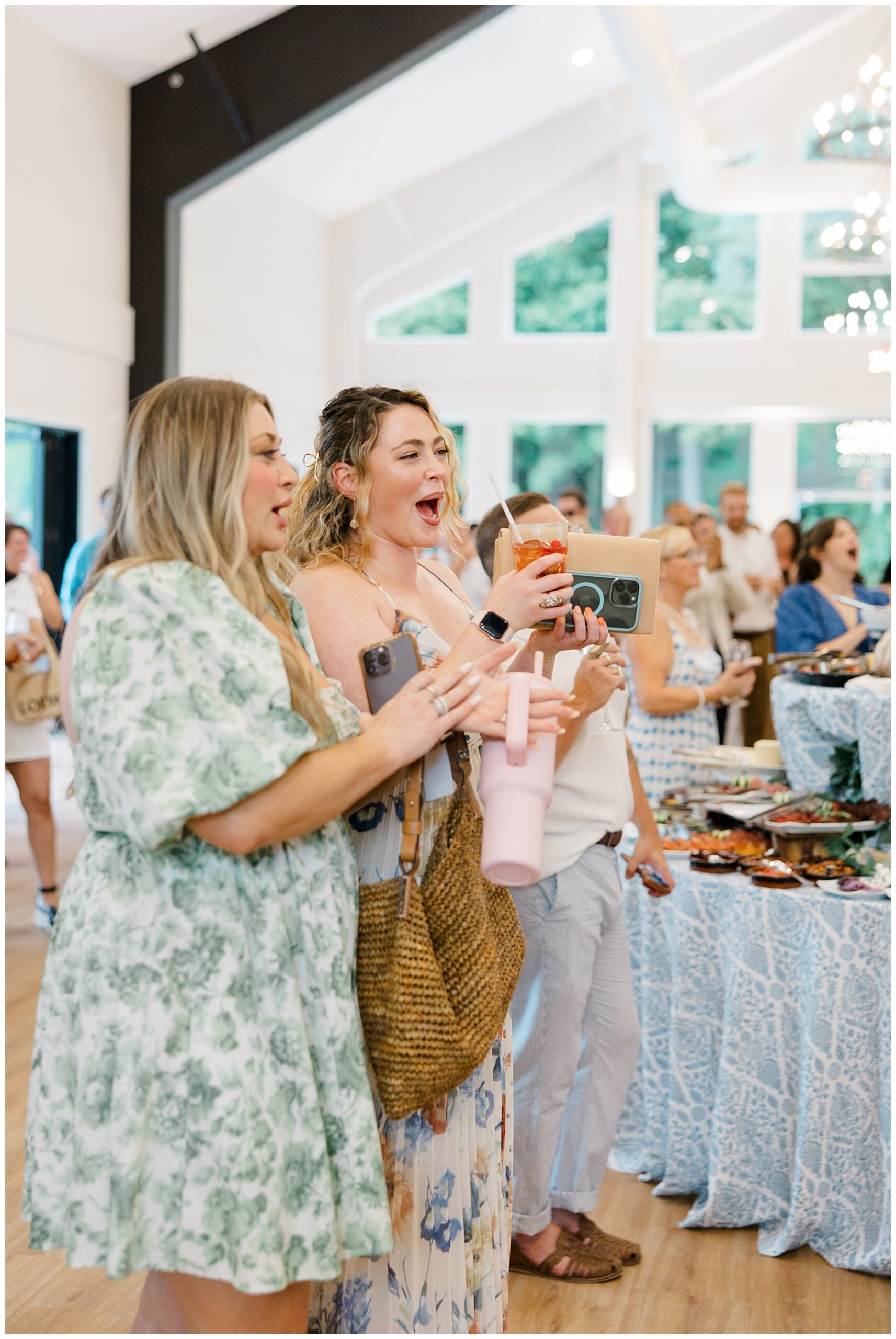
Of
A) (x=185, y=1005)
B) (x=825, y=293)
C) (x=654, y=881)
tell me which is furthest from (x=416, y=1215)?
(x=825, y=293)

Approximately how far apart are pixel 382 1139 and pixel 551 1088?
890mm

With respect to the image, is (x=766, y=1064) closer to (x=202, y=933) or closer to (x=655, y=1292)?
(x=655, y=1292)

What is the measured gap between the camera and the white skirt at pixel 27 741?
4504mm

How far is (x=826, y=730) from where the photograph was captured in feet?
8.88

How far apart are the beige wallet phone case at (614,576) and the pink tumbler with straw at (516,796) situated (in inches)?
15.9

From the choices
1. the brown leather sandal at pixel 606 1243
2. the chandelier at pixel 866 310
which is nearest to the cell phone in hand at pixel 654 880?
the brown leather sandal at pixel 606 1243

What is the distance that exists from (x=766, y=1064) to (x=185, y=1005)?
5.40 feet

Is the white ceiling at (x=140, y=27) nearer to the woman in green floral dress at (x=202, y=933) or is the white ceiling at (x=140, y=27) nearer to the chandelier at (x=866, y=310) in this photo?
the chandelier at (x=866, y=310)

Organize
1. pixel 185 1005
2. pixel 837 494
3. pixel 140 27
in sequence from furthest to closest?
1. pixel 837 494
2. pixel 140 27
3. pixel 185 1005

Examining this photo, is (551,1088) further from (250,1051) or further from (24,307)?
(24,307)

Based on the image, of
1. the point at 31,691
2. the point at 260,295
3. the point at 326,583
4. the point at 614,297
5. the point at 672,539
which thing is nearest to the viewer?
the point at 326,583

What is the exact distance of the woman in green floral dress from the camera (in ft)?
4.06

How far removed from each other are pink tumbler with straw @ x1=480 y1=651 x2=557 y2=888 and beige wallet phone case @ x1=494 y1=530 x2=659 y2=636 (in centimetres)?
40

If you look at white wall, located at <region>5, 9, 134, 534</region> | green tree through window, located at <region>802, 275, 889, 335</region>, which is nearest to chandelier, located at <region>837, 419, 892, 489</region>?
green tree through window, located at <region>802, 275, 889, 335</region>
